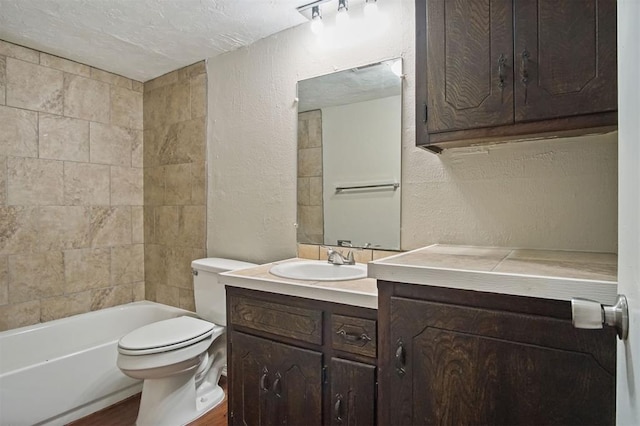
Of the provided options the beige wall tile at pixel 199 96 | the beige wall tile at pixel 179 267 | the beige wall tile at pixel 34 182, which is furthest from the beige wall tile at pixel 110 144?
the beige wall tile at pixel 179 267

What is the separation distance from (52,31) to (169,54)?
620mm

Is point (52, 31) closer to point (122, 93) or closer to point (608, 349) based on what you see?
point (122, 93)

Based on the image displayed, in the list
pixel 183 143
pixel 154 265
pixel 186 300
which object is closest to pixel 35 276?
pixel 154 265

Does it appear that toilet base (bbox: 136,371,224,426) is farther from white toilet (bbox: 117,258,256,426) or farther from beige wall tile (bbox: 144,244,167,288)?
beige wall tile (bbox: 144,244,167,288)

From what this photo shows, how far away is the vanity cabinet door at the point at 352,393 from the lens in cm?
117

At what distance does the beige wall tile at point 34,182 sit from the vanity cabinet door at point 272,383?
1757 millimetres

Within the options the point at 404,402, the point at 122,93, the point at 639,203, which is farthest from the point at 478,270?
the point at 122,93

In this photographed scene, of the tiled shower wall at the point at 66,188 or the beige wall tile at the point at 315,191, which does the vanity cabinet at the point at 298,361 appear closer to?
the beige wall tile at the point at 315,191

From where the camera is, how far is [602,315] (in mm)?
526

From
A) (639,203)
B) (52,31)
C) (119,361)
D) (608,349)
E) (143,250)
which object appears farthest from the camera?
(143,250)

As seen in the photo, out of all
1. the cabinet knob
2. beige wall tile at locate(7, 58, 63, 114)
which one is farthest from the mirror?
beige wall tile at locate(7, 58, 63, 114)

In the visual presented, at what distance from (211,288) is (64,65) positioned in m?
1.81

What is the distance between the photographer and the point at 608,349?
0.80m

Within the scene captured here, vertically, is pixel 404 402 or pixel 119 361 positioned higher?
pixel 404 402
